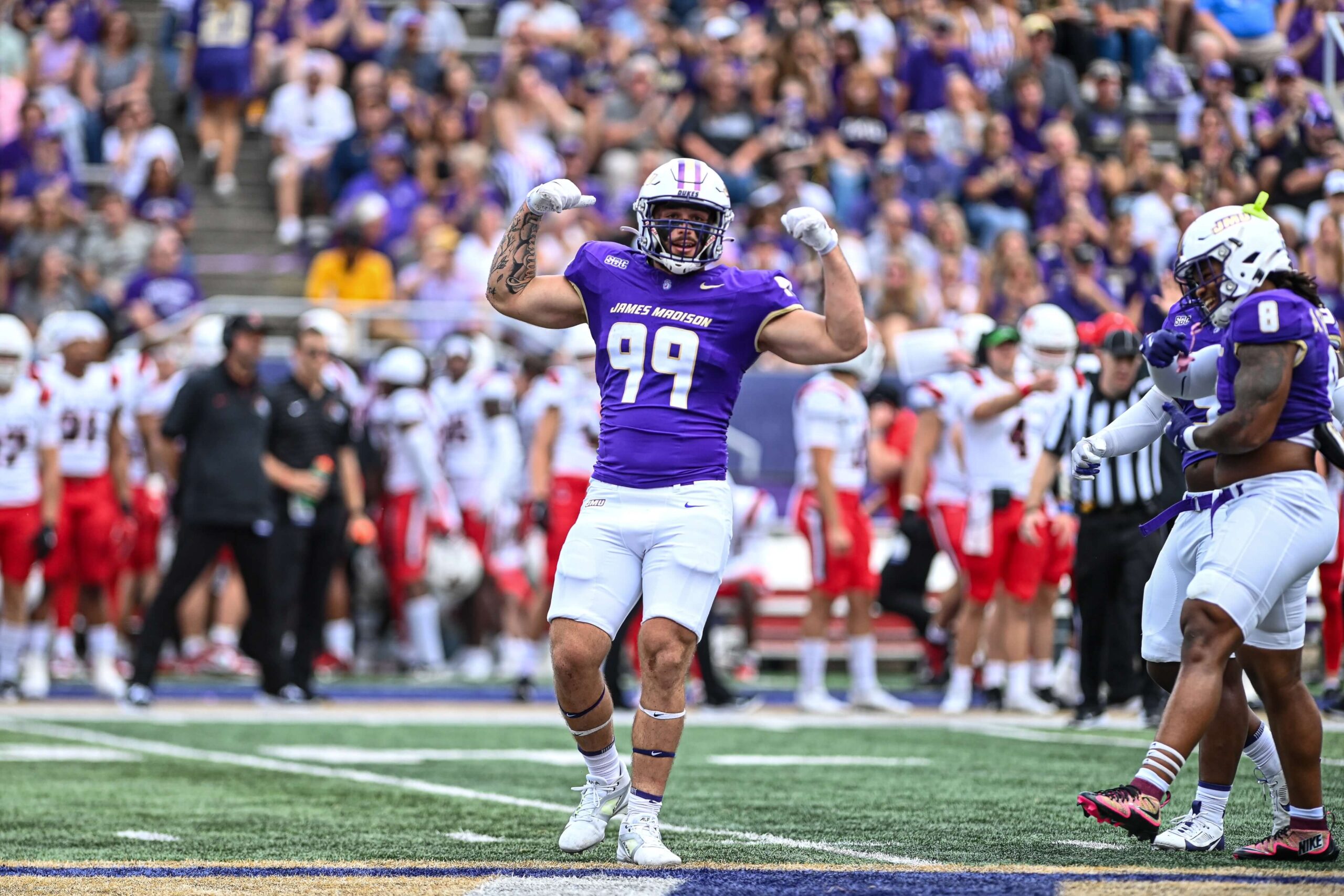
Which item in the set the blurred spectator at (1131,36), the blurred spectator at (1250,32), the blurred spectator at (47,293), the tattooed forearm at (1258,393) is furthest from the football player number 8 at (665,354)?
the blurred spectator at (1131,36)

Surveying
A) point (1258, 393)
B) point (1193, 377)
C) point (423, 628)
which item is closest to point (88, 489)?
point (423, 628)

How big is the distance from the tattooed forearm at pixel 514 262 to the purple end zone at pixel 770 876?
69.0 inches

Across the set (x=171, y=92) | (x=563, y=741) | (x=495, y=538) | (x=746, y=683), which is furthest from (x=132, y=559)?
(x=171, y=92)

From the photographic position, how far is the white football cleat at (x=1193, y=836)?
5613mm

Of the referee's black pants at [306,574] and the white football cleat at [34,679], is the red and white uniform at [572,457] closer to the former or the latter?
the referee's black pants at [306,574]

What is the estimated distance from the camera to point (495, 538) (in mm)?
14609

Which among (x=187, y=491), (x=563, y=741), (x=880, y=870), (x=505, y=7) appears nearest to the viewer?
(x=880, y=870)

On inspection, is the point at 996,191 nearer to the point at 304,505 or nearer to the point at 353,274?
the point at 353,274

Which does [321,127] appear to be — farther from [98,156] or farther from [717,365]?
[717,365]

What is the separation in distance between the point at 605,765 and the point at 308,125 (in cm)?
1360

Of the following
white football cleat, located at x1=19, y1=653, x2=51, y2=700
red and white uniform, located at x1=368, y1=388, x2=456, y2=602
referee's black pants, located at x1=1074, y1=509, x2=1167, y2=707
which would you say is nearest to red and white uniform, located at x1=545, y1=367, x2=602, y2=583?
red and white uniform, located at x1=368, y1=388, x2=456, y2=602

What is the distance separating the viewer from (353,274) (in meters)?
16.8

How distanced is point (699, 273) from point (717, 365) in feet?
0.97

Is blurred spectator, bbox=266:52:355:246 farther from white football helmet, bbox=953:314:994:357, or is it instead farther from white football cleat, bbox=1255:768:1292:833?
white football cleat, bbox=1255:768:1292:833
